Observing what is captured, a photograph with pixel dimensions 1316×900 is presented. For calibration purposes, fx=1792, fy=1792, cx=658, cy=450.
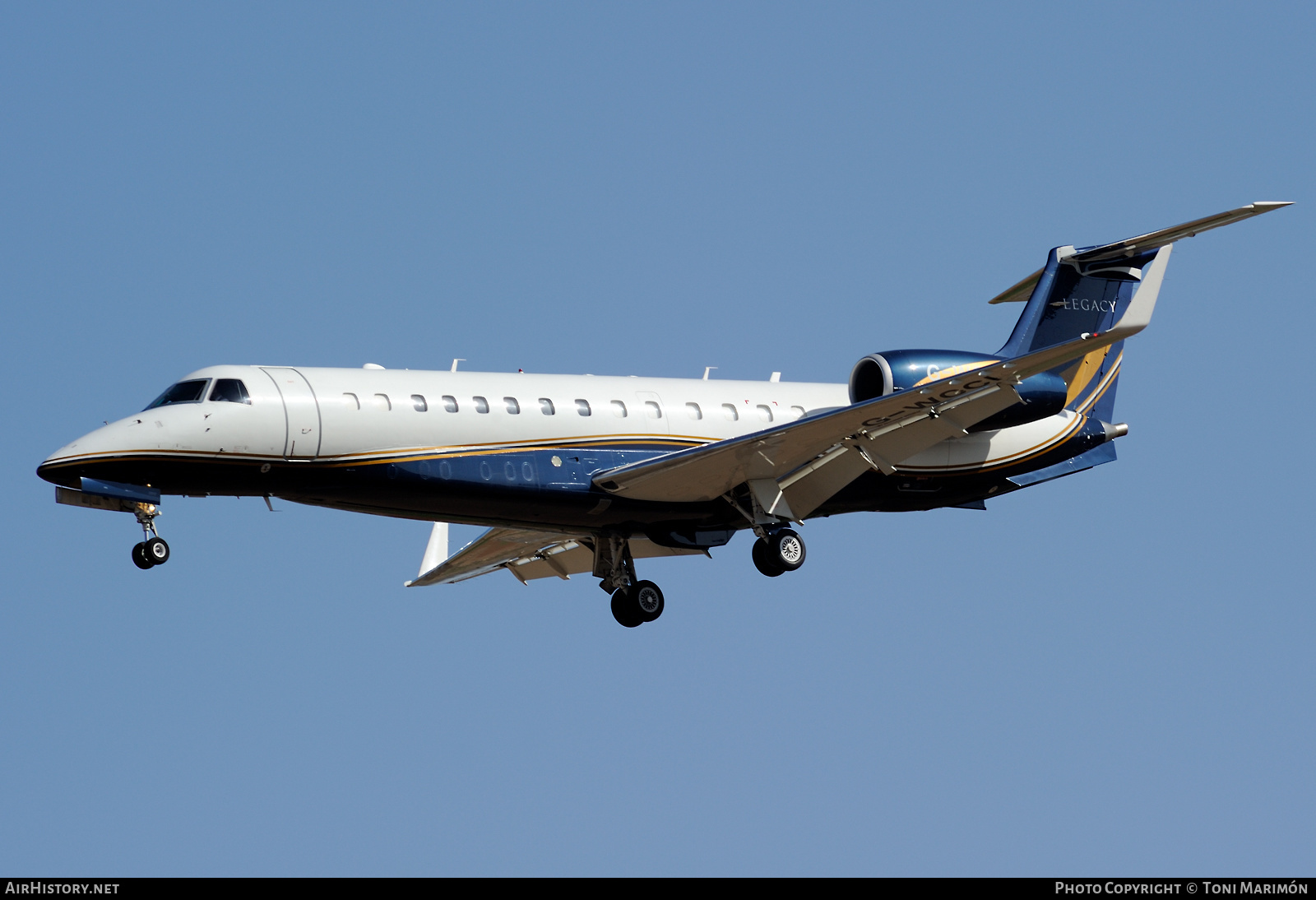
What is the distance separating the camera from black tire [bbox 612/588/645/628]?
1174 inches

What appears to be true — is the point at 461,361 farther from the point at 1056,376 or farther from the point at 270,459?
the point at 1056,376

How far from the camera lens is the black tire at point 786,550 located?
28328 mm

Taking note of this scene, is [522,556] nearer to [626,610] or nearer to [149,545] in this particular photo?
[626,610]

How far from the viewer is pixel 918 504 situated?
1212 inches

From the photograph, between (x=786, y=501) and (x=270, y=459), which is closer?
(x=270, y=459)

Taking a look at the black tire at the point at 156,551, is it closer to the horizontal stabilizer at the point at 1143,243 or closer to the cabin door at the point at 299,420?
the cabin door at the point at 299,420

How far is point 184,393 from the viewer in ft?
83.6

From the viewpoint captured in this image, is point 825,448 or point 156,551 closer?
point 156,551

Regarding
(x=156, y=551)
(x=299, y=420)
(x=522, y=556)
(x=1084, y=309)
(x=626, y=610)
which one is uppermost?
(x=1084, y=309)

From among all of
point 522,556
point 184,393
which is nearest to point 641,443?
point 522,556

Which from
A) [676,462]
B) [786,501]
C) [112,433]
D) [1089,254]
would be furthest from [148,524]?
[1089,254]

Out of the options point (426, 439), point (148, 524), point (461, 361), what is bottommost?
point (148, 524)

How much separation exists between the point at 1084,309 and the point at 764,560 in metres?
7.80
